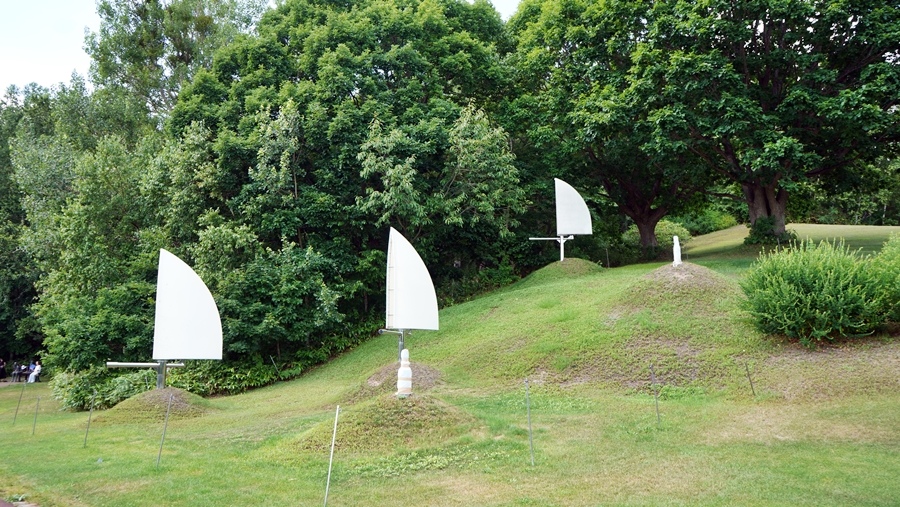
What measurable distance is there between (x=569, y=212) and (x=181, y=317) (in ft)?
48.6

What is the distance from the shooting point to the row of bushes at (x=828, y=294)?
13.7 m

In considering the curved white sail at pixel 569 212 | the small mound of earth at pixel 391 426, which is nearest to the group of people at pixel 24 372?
the curved white sail at pixel 569 212

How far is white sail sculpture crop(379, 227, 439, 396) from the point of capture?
15750 mm

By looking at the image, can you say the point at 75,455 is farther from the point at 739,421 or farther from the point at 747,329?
the point at 747,329

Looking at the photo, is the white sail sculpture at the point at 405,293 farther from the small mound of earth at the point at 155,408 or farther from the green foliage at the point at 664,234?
the green foliage at the point at 664,234

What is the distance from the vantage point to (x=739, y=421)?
441 inches

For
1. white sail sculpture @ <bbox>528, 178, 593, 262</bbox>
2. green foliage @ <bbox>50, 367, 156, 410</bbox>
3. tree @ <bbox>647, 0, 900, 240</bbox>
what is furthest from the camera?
white sail sculpture @ <bbox>528, 178, 593, 262</bbox>

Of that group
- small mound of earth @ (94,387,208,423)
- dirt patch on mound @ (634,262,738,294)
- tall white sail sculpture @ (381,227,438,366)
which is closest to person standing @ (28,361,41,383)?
small mound of earth @ (94,387,208,423)

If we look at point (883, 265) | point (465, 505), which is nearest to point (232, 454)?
point (465, 505)

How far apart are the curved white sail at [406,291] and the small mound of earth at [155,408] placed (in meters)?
4.92

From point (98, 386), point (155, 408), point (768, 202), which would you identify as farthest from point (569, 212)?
point (98, 386)

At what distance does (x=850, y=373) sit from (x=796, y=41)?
1530cm

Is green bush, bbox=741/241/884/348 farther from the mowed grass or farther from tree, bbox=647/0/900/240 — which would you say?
tree, bbox=647/0/900/240

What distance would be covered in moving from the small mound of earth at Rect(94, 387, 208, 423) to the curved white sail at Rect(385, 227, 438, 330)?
4.92m
